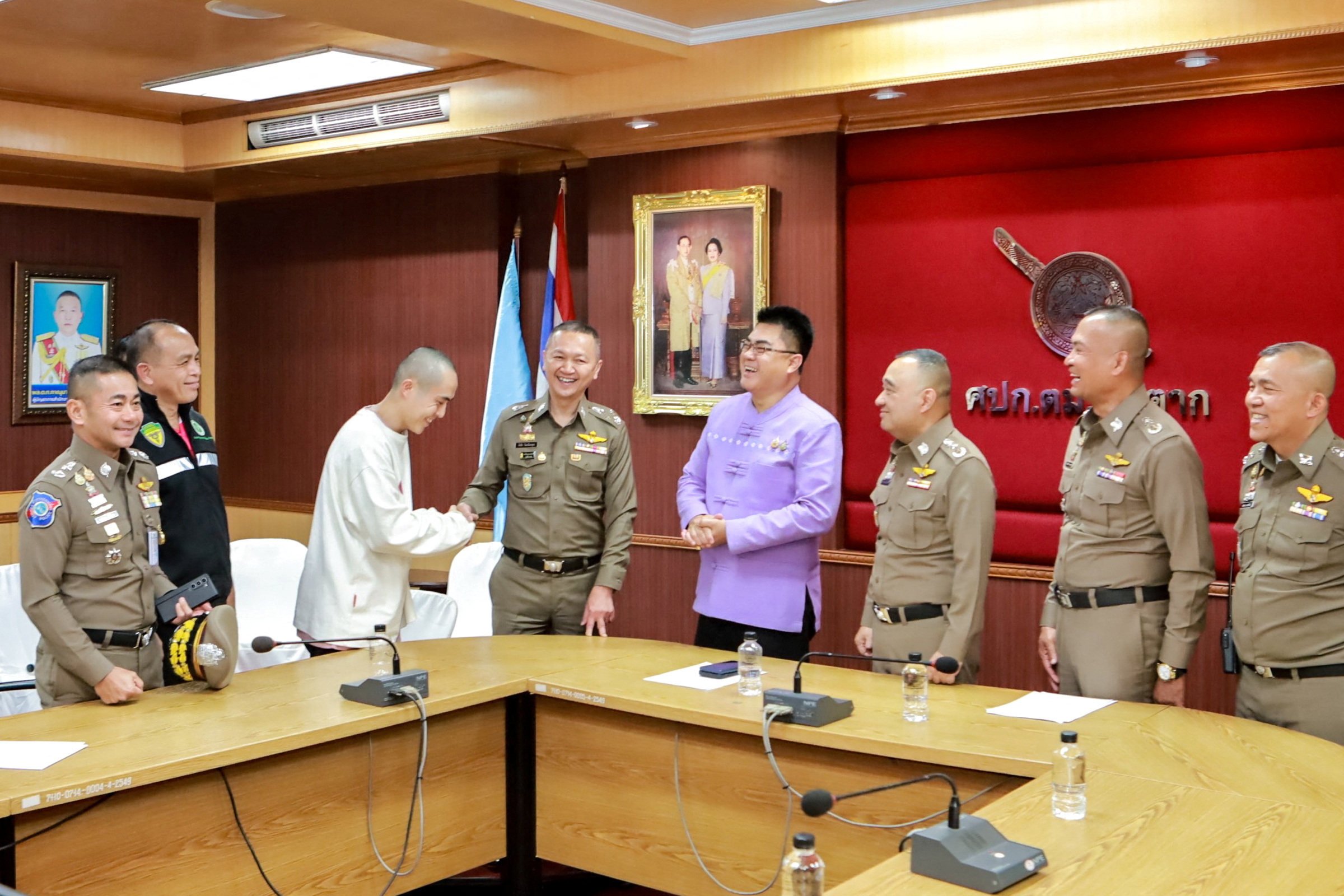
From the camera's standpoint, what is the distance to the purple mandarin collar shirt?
4137 mm

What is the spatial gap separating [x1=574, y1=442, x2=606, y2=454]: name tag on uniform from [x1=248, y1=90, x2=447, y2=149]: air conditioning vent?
2.46 metres

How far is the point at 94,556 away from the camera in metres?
3.39

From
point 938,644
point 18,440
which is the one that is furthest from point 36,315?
point 938,644

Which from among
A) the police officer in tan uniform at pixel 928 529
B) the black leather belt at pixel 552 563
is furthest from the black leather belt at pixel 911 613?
the black leather belt at pixel 552 563

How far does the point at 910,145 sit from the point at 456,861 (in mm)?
3544

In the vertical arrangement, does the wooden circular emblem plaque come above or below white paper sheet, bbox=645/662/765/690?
above

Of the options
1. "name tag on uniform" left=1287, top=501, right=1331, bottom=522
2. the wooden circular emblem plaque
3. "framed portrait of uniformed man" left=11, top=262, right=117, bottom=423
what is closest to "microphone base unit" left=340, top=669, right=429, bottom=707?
"name tag on uniform" left=1287, top=501, right=1331, bottom=522

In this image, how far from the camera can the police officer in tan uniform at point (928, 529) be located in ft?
11.9

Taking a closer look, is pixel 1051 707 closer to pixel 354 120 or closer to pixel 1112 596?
pixel 1112 596

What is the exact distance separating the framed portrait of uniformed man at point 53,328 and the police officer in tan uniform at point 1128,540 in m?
6.12

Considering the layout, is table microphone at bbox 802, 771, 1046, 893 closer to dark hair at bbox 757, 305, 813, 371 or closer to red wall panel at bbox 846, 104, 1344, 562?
dark hair at bbox 757, 305, 813, 371

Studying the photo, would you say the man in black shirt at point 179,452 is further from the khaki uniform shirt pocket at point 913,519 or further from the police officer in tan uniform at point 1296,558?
the police officer in tan uniform at point 1296,558

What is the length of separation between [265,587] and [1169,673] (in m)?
3.97

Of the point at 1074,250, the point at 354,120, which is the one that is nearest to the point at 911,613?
the point at 1074,250
